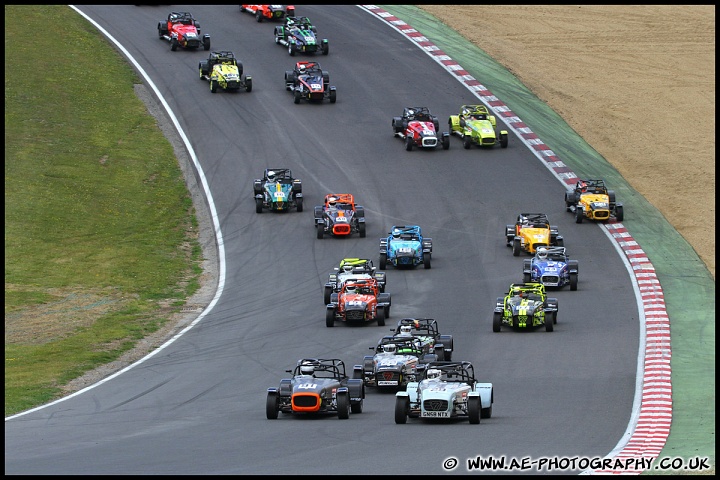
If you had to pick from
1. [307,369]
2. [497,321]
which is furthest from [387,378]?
[497,321]

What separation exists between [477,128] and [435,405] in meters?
36.7

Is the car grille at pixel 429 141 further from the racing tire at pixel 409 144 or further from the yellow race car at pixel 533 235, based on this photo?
the yellow race car at pixel 533 235

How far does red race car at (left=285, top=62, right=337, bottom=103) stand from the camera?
74438mm

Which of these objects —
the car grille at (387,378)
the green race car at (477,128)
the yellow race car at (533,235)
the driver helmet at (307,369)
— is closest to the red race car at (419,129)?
the green race car at (477,128)

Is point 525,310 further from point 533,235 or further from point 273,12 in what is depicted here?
point 273,12

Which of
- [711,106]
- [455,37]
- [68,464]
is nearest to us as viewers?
[68,464]

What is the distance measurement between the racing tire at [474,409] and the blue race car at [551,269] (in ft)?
60.5

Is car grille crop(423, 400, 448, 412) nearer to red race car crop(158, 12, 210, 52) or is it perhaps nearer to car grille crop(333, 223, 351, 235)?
car grille crop(333, 223, 351, 235)

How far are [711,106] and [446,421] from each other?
4492 cm

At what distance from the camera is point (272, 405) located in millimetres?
34500

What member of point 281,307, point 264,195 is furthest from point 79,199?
point 281,307

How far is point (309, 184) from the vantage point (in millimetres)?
65812

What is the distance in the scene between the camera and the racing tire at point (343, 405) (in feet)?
112

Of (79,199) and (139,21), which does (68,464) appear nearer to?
(79,199)
